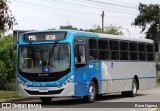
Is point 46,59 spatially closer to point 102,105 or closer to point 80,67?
point 80,67

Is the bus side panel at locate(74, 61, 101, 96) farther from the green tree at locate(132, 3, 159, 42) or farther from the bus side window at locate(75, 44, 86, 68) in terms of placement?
the green tree at locate(132, 3, 159, 42)

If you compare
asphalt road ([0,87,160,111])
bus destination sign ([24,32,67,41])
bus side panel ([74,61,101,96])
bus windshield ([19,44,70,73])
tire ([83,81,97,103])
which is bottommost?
asphalt road ([0,87,160,111])

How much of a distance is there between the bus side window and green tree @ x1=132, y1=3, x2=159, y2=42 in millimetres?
58052

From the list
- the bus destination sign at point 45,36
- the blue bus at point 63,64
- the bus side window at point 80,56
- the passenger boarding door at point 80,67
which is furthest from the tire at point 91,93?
the bus destination sign at point 45,36

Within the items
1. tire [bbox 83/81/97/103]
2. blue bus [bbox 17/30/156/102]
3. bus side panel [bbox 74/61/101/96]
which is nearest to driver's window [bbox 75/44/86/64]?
blue bus [bbox 17/30/156/102]

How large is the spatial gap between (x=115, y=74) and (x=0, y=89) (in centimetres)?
964

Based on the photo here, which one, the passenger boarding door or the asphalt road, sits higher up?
the passenger boarding door

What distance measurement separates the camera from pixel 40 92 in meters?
19.4

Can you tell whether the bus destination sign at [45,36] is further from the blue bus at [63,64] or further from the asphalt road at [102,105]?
the asphalt road at [102,105]

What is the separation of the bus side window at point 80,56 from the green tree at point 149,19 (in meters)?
58.1

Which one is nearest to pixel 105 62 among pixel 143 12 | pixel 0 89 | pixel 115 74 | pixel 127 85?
pixel 115 74

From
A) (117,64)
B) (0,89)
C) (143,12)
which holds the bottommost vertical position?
(0,89)

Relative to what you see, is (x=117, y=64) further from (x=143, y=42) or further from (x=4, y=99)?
(x=4, y=99)

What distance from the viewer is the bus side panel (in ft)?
64.4
